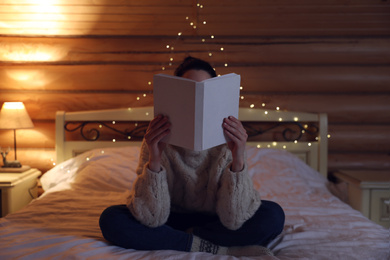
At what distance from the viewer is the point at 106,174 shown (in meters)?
2.23

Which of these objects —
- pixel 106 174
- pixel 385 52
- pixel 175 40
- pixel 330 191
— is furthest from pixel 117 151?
pixel 385 52

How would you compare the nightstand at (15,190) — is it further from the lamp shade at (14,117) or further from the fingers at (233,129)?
the fingers at (233,129)

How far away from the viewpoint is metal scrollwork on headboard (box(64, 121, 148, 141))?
2.65 meters

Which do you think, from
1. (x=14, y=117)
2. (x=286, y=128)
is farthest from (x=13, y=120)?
(x=286, y=128)

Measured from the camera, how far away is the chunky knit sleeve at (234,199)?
4.47ft

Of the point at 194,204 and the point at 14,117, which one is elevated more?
the point at 14,117

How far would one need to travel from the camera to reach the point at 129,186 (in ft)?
7.07

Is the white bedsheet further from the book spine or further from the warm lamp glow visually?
the warm lamp glow

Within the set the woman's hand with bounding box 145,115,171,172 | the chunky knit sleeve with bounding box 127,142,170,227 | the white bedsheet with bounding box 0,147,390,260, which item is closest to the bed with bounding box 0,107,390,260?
the white bedsheet with bounding box 0,147,390,260

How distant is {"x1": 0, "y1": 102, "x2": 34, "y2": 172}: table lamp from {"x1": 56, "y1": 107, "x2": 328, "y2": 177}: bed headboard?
0.63 ft

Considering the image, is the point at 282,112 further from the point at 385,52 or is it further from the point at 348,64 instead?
the point at 385,52

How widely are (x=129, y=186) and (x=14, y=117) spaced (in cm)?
88

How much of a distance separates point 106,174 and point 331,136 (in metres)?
1.48

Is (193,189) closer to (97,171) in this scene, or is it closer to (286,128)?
(97,171)
